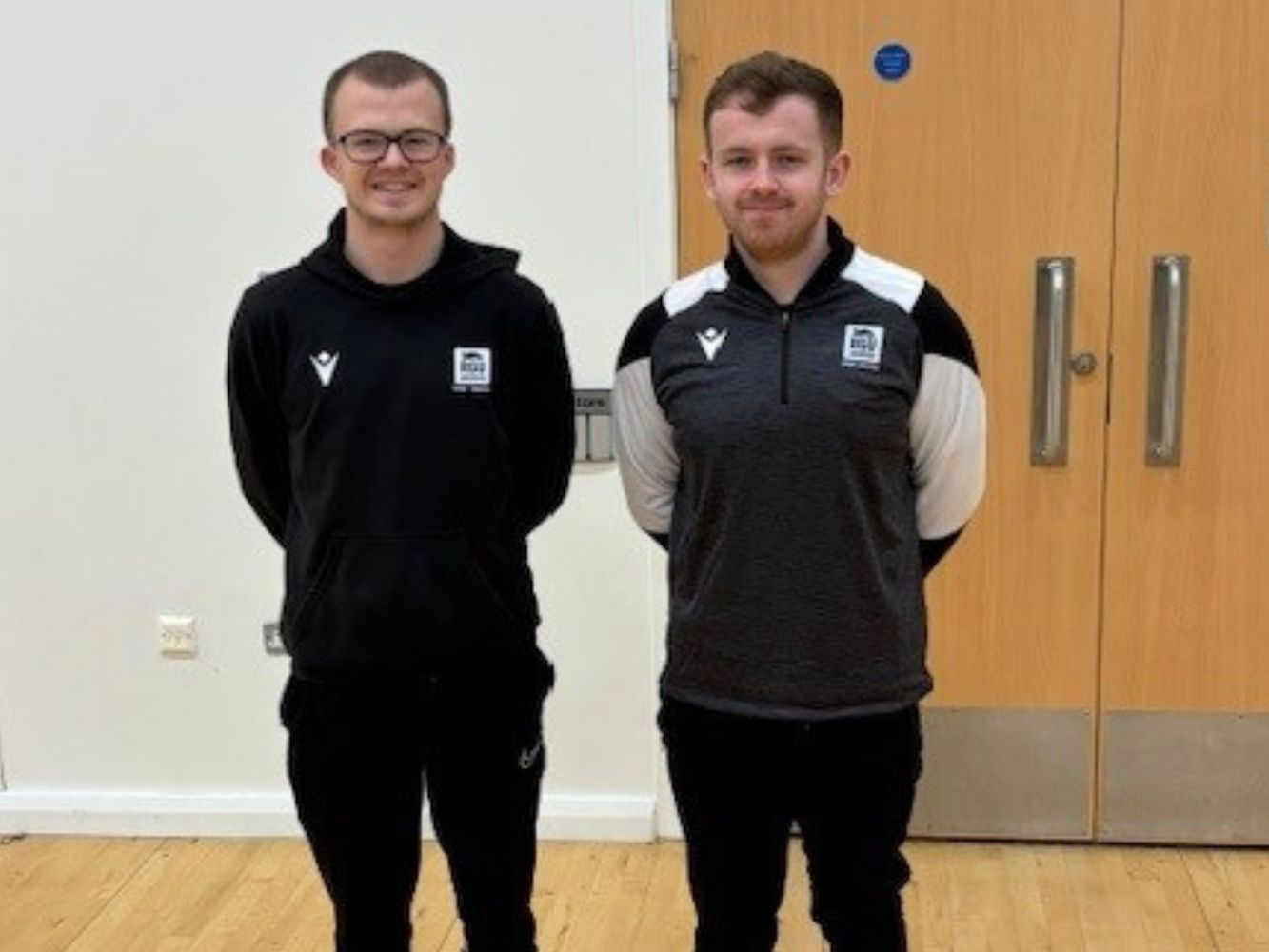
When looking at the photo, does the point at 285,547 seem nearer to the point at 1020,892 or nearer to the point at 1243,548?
the point at 1020,892

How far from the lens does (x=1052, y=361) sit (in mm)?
2850

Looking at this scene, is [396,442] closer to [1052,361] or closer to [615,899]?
[615,899]

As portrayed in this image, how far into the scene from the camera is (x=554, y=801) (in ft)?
10.3

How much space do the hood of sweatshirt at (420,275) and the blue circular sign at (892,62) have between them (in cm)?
115

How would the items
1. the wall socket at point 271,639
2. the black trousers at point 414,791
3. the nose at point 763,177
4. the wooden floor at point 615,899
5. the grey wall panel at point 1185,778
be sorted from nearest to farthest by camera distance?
the nose at point 763,177
the black trousers at point 414,791
the wooden floor at point 615,899
the grey wall panel at point 1185,778
the wall socket at point 271,639

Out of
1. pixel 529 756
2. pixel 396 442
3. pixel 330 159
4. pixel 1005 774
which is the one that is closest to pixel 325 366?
pixel 396 442

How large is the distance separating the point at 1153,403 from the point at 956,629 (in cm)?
60

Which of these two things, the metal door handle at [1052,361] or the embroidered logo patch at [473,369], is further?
the metal door handle at [1052,361]

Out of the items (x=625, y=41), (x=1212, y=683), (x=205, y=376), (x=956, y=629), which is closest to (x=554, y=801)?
(x=956, y=629)

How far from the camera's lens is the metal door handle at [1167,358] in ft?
9.16

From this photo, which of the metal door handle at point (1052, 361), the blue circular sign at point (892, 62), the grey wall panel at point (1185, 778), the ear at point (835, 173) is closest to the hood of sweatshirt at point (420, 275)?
the ear at point (835, 173)

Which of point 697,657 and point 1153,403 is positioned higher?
point 1153,403

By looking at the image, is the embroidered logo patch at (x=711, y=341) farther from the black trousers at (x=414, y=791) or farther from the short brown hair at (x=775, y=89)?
the black trousers at (x=414, y=791)

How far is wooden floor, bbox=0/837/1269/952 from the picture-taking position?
2719 millimetres
